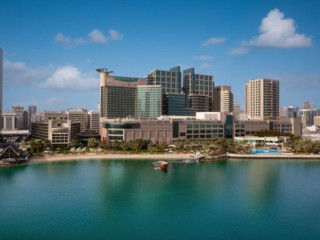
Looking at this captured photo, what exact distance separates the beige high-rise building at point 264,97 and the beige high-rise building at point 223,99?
11180mm

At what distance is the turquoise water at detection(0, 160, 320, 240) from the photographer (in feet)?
108

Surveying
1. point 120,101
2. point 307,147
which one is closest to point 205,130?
point 307,147

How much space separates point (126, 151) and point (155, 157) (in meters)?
9.90

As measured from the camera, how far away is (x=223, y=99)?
151m

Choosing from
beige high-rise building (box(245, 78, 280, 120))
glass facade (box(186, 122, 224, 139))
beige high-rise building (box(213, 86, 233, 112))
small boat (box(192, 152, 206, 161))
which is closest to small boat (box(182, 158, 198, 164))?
small boat (box(192, 152, 206, 161))

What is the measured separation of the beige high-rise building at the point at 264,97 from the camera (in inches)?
5472

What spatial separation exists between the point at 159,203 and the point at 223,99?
115809 millimetres

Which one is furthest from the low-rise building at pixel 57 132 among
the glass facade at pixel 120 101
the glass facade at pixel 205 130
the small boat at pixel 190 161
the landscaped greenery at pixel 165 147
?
the small boat at pixel 190 161

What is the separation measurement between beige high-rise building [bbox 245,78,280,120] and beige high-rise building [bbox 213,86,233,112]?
11180mm

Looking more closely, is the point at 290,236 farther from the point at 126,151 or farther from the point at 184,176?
the point at 126,151

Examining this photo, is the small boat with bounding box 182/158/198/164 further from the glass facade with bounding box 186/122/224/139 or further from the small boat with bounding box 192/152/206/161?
the glass facade with bounding box 186/122/224/139

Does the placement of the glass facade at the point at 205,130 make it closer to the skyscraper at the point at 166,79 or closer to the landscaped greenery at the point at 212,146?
the landscaped greenery at the point at 212,146

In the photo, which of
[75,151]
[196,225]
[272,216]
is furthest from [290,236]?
[75,151]

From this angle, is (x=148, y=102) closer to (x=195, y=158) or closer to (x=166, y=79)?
(x=166, y=79)
